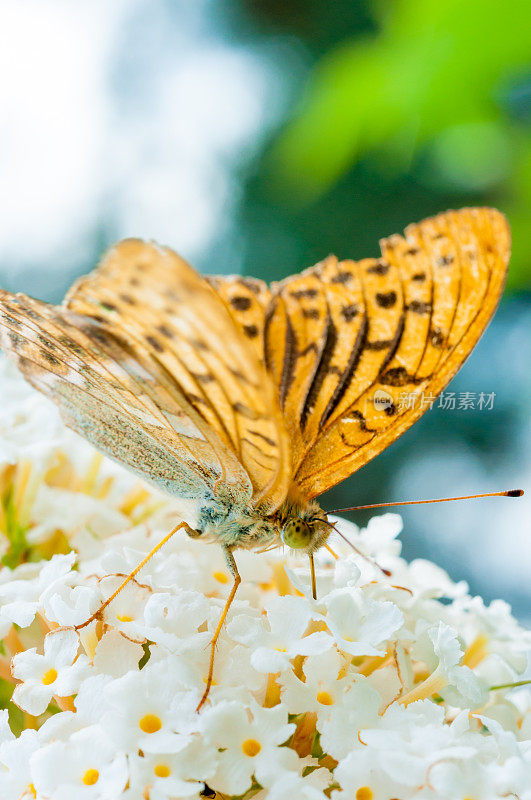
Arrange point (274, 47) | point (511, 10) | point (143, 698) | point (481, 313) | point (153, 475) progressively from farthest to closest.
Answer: point (274, 47)
point (511, 10)
point (153, 475)
point (481, 313)
point (143, 698)

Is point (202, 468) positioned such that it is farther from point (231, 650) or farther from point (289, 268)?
point (289, 268)

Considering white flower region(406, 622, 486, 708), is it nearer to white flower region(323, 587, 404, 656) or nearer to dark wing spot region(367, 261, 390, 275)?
white flower region(323, 587, 404, 656)

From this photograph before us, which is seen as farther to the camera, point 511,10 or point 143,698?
point 511,10

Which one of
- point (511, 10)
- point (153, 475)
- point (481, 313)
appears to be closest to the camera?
point (481, 313)

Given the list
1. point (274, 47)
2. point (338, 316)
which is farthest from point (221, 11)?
point (338, 316)

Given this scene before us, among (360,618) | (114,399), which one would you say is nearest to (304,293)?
(114,399)

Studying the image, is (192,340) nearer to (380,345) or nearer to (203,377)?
(203,377)

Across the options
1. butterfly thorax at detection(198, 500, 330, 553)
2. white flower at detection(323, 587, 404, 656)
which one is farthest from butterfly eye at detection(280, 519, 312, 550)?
white flower at detection(323, 587, 404, 656)

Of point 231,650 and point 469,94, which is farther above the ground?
point 469,94
